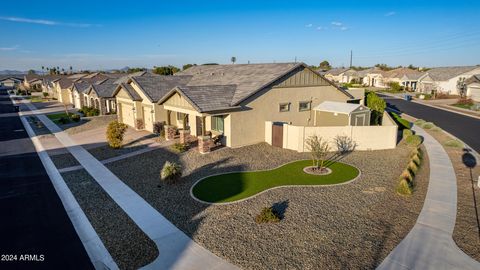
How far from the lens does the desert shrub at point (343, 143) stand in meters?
20.3

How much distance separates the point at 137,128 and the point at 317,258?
23.0 metres

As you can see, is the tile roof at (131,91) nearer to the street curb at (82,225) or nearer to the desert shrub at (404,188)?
the street curb at (82,225)

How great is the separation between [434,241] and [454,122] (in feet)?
91.0

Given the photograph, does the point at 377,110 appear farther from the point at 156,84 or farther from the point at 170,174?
the point at 170,174

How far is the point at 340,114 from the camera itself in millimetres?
23703

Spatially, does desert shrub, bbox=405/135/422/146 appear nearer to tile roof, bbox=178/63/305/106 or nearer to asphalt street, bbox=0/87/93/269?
tile roof, bbox=178/63/305/106

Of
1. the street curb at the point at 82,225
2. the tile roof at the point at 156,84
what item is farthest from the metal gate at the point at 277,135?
the street curb at the point at 82,225

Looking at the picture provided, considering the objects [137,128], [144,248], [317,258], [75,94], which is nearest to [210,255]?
[144,248]

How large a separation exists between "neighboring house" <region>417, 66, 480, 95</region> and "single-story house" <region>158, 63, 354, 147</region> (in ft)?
150

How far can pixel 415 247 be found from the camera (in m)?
9.24

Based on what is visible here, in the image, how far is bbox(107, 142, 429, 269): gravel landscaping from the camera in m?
8.90

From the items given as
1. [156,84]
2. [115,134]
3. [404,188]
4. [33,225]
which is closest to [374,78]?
[156,84]

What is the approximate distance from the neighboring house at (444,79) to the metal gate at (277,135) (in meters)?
50.6

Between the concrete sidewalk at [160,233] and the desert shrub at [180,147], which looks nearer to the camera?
the concrete sidewalk at [160,233]
